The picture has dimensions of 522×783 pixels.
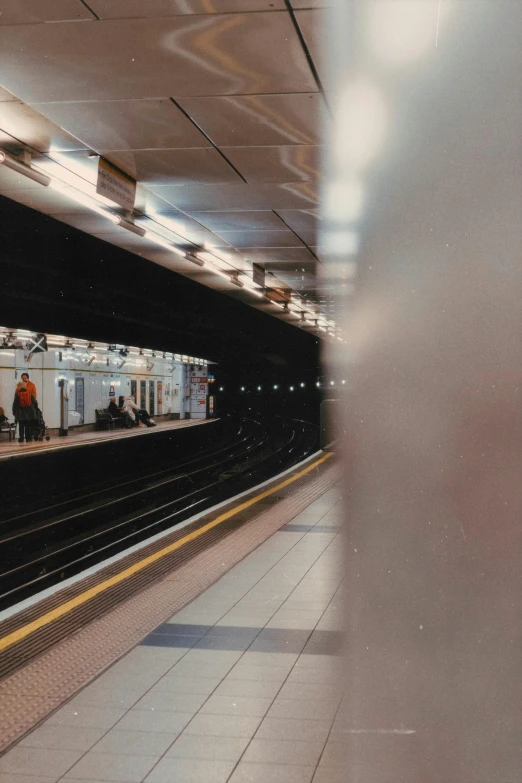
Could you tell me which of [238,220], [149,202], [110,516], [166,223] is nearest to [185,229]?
[166,223]

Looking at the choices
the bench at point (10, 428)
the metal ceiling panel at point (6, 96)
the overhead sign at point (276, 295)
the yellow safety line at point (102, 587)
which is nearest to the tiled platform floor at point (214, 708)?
the yellow safety line at point (102, 587)

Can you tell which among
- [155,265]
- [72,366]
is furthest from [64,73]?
[72,366]

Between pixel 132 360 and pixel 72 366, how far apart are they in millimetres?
5171

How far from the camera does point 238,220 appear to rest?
25.6 ft

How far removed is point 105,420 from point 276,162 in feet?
70.5

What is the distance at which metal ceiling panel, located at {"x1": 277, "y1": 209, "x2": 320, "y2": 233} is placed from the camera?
7324mm

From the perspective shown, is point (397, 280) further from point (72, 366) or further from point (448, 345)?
point (72, 366)

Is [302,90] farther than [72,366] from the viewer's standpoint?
No

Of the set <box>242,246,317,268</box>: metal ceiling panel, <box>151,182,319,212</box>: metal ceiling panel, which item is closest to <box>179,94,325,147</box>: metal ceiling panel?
<box>151,182,319,212</box>: metal ceiling panel

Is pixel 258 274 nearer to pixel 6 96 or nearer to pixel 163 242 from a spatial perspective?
pixel 163 242

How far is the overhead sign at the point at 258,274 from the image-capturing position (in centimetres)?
1077

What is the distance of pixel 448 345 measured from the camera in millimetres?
3684

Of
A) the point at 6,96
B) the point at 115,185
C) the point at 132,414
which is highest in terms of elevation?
the point at 6,96

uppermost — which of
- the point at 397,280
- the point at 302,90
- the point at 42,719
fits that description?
the point at 302,90
